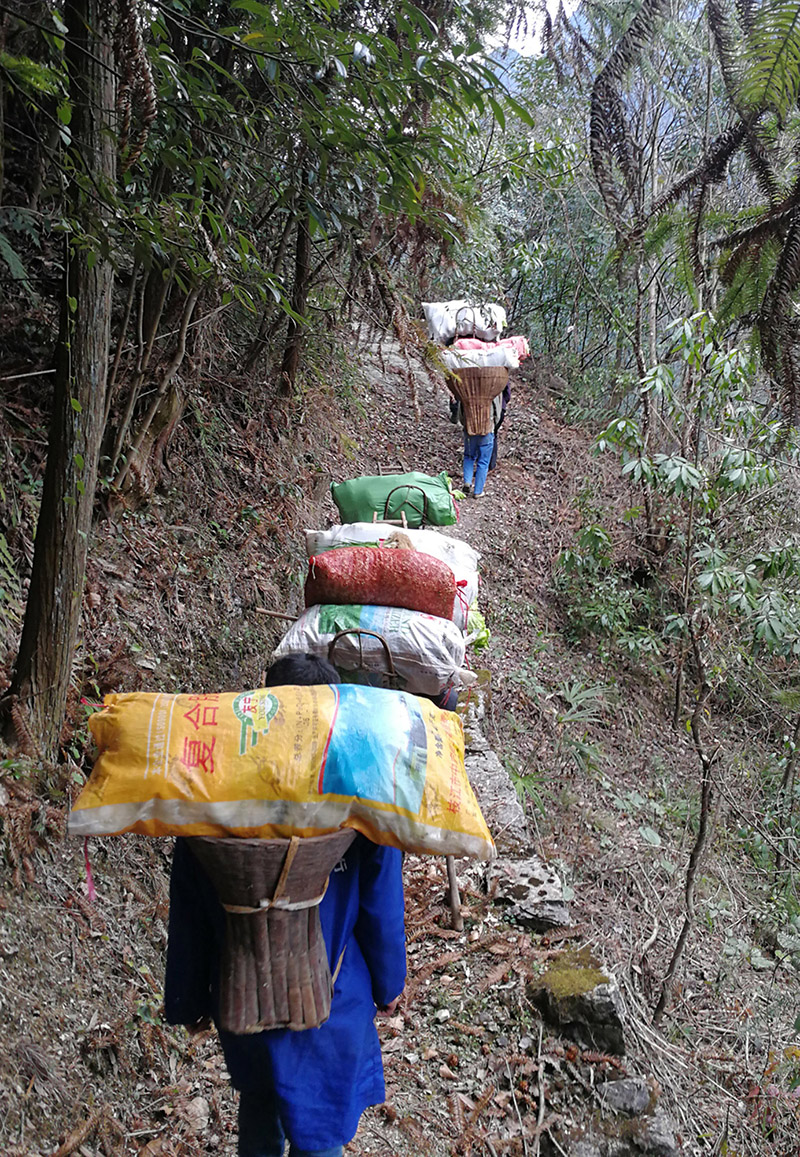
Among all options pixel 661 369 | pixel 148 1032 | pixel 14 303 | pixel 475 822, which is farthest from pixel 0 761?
pixel 661 369

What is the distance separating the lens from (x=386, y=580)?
3.49 meters

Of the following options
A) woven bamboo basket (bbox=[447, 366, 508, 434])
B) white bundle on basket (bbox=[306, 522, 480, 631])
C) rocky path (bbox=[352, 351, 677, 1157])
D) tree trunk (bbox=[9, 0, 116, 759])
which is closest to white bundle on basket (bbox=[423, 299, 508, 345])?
woven bamboo basket (bbox=[447, 366, 508, 434])

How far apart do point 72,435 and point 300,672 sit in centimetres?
125

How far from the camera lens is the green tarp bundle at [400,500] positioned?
4.92 meters

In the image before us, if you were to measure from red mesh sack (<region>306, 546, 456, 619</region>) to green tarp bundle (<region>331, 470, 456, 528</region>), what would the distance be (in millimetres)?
1356

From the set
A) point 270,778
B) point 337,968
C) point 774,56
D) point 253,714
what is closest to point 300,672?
point 253,714

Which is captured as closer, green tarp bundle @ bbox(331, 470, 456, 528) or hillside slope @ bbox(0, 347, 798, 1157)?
hillside slope @ bbox(0, 347, 798, 1157)

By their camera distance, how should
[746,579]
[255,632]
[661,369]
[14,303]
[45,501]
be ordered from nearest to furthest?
[45,501] < [14,303] < [255,632] < [661,369] < [746,579]

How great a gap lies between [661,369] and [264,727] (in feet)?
15.4

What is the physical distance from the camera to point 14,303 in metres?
3.72

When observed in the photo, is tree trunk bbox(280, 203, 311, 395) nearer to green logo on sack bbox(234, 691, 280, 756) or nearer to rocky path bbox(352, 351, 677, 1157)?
rocky path bbox(352, 351, 677, 1157)

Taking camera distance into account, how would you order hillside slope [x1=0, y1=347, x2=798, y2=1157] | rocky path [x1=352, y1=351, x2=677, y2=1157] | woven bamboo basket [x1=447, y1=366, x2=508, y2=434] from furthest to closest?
woven bamboo basket [x1=447, y1=366, x2=508, y2=434] < rocky path [x1=352, y1=351, x2=677, y2=1157] < hillside slope [x1=0, y1=347, x2=798, y2=1157]

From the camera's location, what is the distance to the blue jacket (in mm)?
1742

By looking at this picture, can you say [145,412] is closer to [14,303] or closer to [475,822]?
[14,303]
